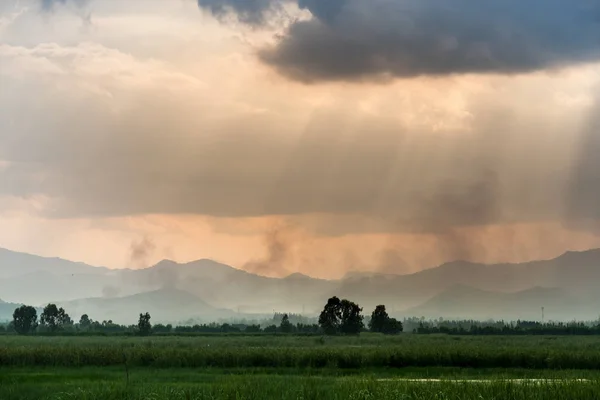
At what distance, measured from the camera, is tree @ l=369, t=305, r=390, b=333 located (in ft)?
366

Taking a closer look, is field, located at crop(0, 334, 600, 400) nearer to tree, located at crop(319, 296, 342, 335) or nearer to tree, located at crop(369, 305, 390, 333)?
tree, located at crop(319, 296, 342, 335)

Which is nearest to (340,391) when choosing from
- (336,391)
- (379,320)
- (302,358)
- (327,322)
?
(336,391)

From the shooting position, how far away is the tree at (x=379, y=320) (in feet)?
366

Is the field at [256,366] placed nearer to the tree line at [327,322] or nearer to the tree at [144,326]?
the tree line at [327,322]

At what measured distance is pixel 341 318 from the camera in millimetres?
103125

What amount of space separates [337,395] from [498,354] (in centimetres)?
2493

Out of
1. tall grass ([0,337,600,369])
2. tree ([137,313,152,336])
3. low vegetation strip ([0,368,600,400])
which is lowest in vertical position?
low vegetation strip ([0,368,600,400])

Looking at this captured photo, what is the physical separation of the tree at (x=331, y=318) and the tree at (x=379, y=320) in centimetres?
1067

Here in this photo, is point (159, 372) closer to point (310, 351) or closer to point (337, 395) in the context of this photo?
point (310, 351)

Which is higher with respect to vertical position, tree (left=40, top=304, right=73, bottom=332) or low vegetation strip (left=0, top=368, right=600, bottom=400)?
tree (left=40, top=304, right=73, bottom=332)

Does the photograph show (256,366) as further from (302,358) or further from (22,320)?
(22,320)

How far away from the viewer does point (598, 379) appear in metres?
25.8

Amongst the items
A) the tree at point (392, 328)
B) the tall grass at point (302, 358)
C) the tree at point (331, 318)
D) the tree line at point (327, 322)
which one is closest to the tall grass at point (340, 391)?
the tall grass at point (302, 358)

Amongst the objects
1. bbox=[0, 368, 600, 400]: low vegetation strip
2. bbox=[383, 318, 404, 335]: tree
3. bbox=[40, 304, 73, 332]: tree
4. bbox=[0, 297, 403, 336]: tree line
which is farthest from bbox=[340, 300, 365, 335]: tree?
bbox=[0, 368, 600, 400]: low vegetation strip
